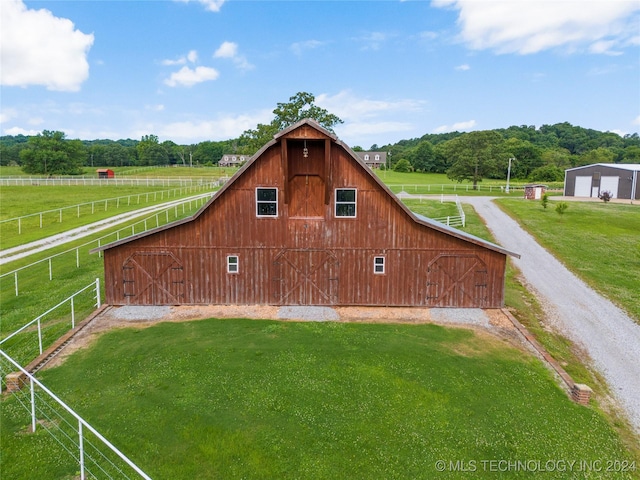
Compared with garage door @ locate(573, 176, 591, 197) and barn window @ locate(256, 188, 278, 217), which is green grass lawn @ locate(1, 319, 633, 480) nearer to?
barn window @ locate(256, 188, 278, 217)

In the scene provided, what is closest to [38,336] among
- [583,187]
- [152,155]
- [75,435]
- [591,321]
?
[75,435]

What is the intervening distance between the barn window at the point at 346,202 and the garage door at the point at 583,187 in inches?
2192

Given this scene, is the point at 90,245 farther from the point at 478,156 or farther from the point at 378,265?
the point at 478,156

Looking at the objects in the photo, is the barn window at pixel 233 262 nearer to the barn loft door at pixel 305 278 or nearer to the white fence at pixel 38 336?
the barn loft door at pixel 305 278

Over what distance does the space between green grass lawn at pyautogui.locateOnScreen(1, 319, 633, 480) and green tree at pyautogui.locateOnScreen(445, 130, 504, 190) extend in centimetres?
5821

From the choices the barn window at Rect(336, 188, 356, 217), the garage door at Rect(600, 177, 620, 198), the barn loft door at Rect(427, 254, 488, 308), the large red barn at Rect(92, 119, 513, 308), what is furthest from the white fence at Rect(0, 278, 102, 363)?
the garage door at Rect(600, 177, 620, 198)

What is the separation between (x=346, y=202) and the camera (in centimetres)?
1700

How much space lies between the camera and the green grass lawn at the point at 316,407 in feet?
27.5

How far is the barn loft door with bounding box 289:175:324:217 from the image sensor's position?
1708 cm

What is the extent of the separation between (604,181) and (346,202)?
5577 centimetres

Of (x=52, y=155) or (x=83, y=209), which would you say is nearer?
(x=83, y=209)

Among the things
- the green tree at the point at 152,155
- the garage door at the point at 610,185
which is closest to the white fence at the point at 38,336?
the garage door at the point at 610,185

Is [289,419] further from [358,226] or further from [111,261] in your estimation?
[111,261]

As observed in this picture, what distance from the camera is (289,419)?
9602 mm
